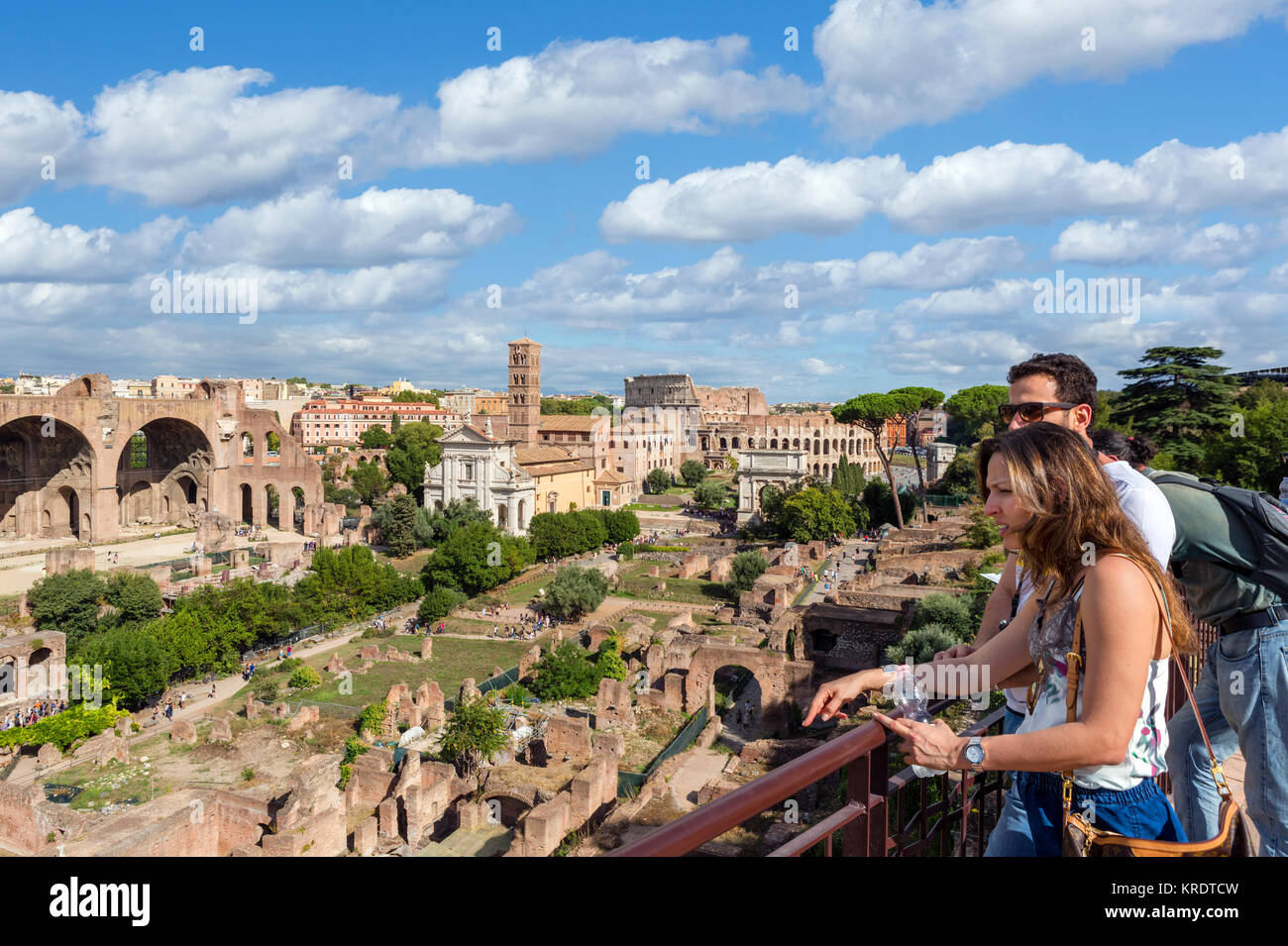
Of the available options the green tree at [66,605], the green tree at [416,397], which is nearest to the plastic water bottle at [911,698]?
the green tree at [66,605]

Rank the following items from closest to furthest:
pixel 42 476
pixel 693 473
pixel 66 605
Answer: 1. pixel 66 605
2. pixel 42 476
3. pixel 693 473

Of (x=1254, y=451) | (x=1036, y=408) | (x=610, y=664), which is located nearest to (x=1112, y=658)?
(x=1036, y=408)

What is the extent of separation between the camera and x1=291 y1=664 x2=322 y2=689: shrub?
2025 centimetres

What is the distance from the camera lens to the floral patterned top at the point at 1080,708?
216 centimetres

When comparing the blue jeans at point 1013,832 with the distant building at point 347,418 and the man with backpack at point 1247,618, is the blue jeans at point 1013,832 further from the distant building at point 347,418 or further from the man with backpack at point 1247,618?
the distant building at point 347,418

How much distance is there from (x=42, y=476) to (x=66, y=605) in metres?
22.7

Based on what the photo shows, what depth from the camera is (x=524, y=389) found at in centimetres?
5088

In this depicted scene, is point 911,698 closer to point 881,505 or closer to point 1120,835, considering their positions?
point 1120,835

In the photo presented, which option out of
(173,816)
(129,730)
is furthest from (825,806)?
(129,730)

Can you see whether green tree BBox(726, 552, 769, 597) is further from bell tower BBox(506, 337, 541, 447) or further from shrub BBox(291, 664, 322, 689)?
bell tower BBox(506, 337, 541, 447)

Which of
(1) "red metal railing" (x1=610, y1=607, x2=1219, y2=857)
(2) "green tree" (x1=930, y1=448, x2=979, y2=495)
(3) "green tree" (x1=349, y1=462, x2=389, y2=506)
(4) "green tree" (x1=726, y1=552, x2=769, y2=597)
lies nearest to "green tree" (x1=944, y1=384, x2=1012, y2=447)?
(2) "green tree" (x1=930, y1=448, x2=979, y2=495)

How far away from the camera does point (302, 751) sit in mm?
16688
